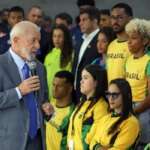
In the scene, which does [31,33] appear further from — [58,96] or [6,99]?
[58,96]

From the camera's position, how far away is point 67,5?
44.1 feet

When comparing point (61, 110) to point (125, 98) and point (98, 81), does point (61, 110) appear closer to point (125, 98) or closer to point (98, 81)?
point (98, 81)

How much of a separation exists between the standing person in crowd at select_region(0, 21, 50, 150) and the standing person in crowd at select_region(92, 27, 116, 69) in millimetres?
2219

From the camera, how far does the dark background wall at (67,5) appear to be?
13031 millimetres

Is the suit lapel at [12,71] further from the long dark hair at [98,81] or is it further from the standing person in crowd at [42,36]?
the standing person in crowd at [42,36]

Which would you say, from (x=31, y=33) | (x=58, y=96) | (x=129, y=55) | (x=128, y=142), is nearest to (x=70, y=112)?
(x=58, y=96)

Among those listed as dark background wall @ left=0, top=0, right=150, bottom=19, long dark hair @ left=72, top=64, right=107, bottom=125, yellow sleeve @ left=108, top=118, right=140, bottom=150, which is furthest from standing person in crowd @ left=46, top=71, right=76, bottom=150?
dark background wall @ left=0, top=0, right=150, bottom=19

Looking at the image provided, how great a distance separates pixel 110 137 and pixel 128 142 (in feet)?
0.62

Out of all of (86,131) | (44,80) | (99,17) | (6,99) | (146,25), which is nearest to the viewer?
(6,99)

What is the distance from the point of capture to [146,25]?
8.05 m

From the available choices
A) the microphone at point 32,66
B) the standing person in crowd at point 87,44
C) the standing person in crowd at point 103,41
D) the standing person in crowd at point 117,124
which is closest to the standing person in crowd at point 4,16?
the standing person in crowd at point 87,44

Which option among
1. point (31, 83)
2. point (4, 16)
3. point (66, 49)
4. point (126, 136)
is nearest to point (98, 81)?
point (126, 136)

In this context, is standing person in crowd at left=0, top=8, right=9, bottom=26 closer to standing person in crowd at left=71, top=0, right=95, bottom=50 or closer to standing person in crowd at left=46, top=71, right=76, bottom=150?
standing person in crowd at left=71, top=0, right=95, bottom=50

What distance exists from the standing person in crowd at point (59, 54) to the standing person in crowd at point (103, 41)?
0.74 m
